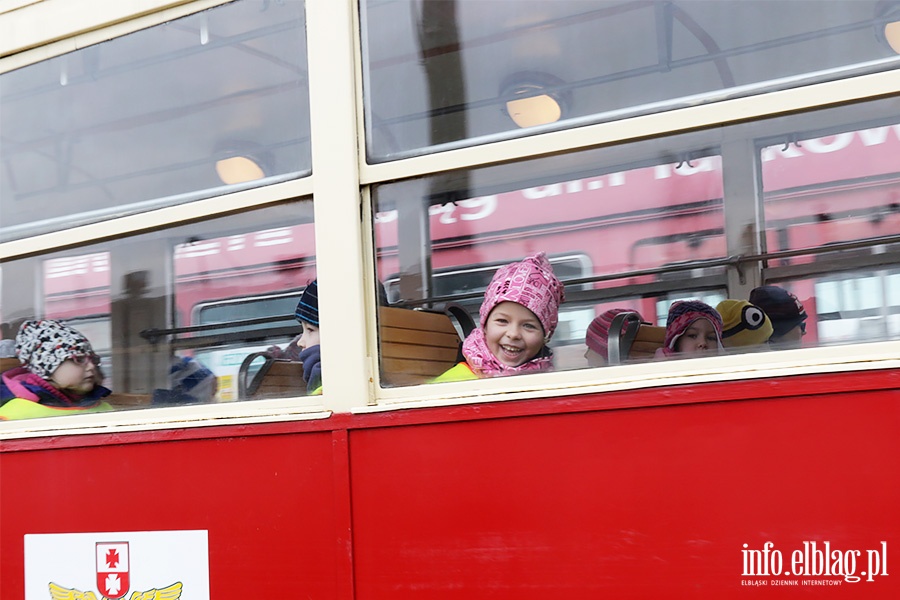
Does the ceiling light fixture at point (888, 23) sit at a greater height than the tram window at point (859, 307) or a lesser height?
greater

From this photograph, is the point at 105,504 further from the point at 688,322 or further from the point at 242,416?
the point at 688,322

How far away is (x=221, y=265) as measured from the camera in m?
2.28

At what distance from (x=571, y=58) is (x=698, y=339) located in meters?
0.65

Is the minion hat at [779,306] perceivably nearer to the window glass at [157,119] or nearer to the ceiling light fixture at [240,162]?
the window glass at [157,119]

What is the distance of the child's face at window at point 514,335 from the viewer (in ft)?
6.57

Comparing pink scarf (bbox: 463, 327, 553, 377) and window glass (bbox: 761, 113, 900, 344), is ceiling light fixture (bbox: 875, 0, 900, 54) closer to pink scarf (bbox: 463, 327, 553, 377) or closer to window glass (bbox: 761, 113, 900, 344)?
window glass (bbox: 761, 113, 900, 344)

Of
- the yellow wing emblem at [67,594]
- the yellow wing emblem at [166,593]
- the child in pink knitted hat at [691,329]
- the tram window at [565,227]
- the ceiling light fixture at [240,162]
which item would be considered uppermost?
the ceiling light fixture at [240,162]

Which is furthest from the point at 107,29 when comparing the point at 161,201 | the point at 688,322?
the point at 688,322

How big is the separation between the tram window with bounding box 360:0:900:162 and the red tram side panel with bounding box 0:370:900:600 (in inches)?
21.8

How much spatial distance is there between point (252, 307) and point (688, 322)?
1.01m

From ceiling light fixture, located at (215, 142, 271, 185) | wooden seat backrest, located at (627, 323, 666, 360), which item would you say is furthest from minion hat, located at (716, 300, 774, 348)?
ceiling light fixture, located at (215, 142, 271, 185)

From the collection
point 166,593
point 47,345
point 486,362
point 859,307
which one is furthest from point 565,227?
point 47,345

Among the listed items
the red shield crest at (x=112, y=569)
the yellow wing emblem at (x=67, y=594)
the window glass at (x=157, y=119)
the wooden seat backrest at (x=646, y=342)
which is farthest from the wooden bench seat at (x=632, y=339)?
the yellow wing emblem at (x=67, y=594)

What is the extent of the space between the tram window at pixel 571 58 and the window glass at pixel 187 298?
1.11 ft
